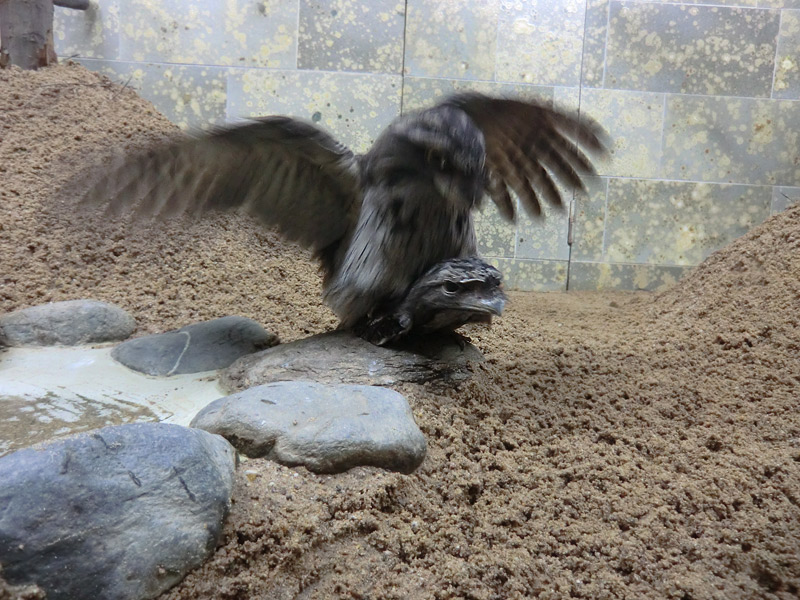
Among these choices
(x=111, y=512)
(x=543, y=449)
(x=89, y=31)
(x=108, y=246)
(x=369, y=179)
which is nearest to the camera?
(x=111, y=512)

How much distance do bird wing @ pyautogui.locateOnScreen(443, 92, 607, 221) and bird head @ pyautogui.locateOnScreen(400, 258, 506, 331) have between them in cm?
52

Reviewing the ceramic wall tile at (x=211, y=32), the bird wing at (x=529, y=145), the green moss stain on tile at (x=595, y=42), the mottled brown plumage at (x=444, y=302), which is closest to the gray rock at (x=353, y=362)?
the mottled brown plumage at (x=444, y=302)

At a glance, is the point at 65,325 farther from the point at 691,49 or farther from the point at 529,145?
the point at 691,49

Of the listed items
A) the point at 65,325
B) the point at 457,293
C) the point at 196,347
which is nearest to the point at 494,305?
the point at 457,293

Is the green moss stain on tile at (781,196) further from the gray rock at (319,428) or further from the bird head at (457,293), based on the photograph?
the gray rock at (319,428)

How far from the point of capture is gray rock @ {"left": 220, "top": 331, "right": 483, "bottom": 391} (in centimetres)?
212

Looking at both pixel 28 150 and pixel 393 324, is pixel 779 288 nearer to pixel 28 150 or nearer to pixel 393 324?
pixel 393 324

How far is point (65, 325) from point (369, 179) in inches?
60.8

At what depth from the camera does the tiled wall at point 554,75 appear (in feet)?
13.6

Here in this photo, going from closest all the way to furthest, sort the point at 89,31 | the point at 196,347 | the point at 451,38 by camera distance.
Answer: the point at 196,347, the point at 89,31, the point at 451,38

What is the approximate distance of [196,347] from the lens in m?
2.54

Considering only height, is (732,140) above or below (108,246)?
above

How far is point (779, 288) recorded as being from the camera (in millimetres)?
2520

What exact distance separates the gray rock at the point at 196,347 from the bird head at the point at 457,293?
0.79 metres
